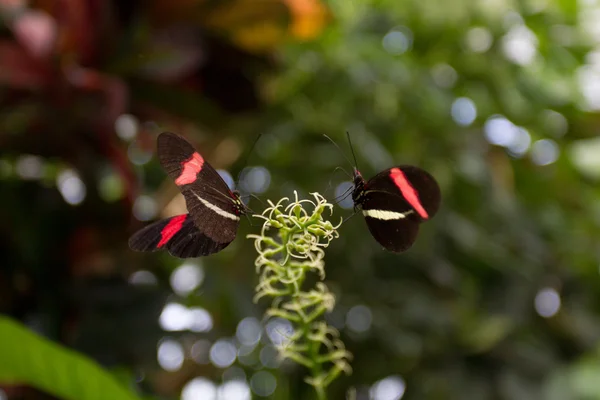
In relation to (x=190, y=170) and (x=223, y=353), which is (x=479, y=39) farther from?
(x=190, y=170)

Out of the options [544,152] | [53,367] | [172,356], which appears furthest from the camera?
[544,152]

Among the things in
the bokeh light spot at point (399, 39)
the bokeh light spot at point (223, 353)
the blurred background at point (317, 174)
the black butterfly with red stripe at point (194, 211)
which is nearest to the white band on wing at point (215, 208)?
the black butterfly with red stripe at point (194, 211)

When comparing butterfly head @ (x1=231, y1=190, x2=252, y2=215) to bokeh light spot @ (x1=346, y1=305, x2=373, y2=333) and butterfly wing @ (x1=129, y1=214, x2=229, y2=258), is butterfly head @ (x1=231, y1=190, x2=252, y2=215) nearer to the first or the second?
butterfly wing @ (x1=129, y1=214, x2=229, y2=258)

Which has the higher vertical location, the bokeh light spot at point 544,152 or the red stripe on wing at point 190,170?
the red stripe on wing at point 190,170

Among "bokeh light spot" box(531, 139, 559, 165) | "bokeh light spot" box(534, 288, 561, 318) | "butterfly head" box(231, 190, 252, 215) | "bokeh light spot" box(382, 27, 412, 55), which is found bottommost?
"bokeh light spot" box(534, 288, 561, 318)

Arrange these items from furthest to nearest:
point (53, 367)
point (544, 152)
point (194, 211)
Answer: point (544, 152)
point (53, 367)
point (194, 211)

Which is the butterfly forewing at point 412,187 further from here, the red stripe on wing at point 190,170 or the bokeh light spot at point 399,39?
the bokeh light spot at point 399,39

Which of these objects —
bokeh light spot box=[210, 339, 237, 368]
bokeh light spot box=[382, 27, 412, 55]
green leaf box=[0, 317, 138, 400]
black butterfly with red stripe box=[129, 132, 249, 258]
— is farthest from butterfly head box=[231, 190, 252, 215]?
bokeh light spot box=[382, 27, 412, 55]

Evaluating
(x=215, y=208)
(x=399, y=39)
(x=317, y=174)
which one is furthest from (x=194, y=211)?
(x=399, y=39)
